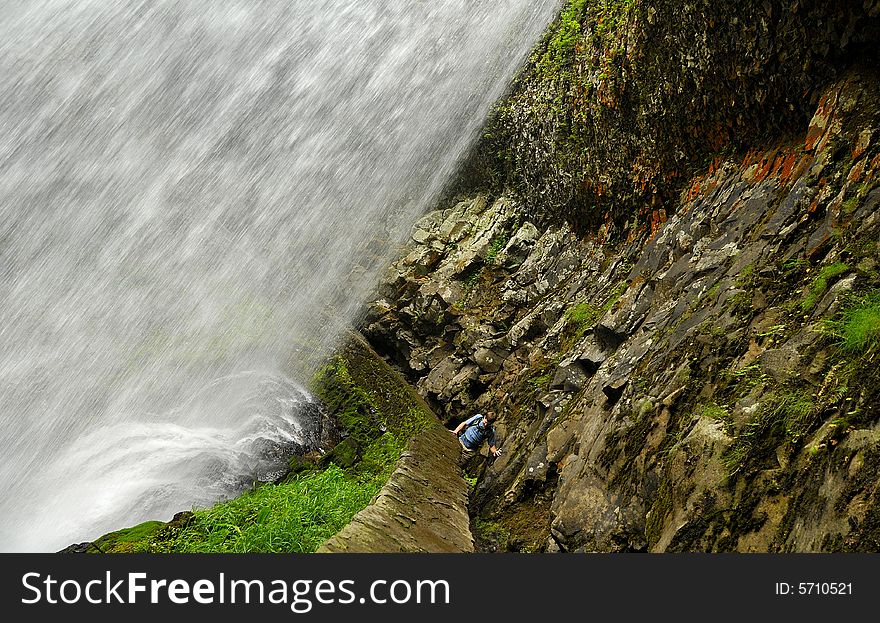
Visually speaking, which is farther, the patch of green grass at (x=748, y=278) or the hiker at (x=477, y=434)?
the hiker at (x=477, y=434)

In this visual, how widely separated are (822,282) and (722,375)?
978mm

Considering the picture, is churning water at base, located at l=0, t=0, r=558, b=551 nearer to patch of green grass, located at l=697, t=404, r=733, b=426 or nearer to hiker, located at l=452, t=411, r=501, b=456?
hiker, located at l=452, t=411, r=501, b=456

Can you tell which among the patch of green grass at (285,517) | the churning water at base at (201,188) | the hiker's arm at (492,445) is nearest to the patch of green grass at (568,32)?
the churning water at base at (201,188)

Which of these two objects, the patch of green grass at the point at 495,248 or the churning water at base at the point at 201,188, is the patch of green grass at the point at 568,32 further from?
the patch of green grass at the point at 495,248

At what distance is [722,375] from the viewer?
187 inches

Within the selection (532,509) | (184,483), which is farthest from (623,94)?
(184,483)

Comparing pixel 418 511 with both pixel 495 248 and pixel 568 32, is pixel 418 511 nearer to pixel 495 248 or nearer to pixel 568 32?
pixel 495 248

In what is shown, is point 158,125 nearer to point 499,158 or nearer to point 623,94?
point 499,158

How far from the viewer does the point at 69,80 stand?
19.8m

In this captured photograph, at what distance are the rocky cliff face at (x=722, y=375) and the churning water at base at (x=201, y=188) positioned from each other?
19.1ft

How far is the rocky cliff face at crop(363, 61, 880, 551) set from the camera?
11.7 feet

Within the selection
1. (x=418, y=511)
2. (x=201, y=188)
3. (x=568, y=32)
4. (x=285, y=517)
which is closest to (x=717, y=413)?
(x=418, y=511)

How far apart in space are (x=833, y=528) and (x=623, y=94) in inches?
310

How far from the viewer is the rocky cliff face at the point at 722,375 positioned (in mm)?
3562
